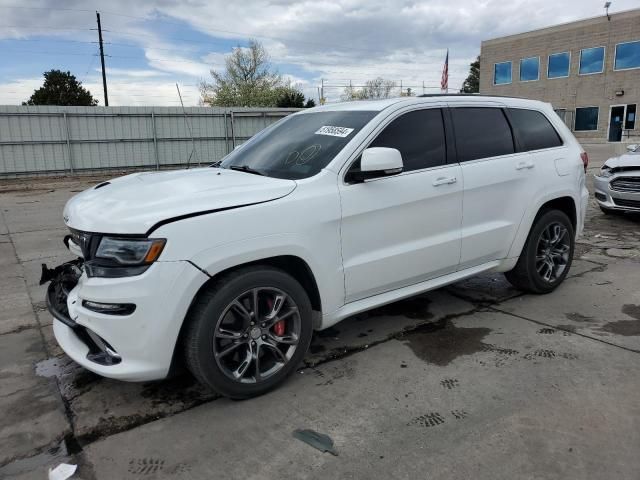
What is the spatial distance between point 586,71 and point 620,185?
34.4 metres

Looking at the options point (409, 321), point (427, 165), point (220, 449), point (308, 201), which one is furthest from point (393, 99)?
point (220, 449)

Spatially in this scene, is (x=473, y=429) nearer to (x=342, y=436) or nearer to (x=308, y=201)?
(x=342, y=436)

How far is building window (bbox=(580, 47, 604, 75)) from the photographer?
36469 millimetres

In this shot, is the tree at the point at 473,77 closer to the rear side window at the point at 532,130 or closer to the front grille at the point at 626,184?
the front grille at the point at 626,184

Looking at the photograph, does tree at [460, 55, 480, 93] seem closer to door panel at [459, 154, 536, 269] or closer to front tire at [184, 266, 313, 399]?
door panel at [459, 154, 536, 269]

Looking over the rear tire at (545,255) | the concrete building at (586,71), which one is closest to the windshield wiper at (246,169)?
the rear tire at (545,255)

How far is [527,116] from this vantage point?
477cm

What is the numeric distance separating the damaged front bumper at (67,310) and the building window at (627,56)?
40442 millimetres

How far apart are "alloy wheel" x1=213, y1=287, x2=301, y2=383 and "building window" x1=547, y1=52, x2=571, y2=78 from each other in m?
42.0

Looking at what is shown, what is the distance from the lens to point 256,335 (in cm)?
311

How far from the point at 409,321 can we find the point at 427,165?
1371mm

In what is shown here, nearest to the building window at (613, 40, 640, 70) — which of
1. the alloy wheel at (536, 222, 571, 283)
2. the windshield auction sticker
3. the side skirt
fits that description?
the alloy wheel at (536, 222, 571, 283)

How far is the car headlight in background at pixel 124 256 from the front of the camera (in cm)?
269

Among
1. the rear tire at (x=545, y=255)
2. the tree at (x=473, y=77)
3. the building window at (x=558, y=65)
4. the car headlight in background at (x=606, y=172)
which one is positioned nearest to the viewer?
the rear tire at (x=545, y=255)
